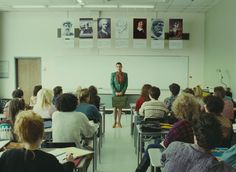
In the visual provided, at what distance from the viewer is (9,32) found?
11453 mm

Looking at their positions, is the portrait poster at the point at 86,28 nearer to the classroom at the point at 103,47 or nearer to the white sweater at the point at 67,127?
the classroom at the point at 103,47

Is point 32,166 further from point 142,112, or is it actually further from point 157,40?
point 157,40

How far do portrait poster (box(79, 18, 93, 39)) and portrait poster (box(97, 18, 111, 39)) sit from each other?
27 cm

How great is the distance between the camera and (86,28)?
11094 mm

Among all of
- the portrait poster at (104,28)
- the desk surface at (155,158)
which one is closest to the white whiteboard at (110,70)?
the portrait poster at (104,28)

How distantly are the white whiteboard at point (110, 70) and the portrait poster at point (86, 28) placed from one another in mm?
782

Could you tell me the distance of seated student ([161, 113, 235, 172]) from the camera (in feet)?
6.57

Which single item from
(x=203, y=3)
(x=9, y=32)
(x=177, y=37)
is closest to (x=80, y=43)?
(x=9, y=32)

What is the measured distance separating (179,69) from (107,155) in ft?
20.7

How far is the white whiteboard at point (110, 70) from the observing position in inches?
449

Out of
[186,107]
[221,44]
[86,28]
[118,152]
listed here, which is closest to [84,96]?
[118,152]

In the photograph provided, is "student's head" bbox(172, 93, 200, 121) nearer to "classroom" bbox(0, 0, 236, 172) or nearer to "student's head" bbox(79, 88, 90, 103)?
"student's head" bbox(79, 88, 90, 103)

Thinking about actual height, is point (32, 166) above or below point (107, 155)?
above

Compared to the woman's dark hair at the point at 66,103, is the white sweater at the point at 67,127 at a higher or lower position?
lower
